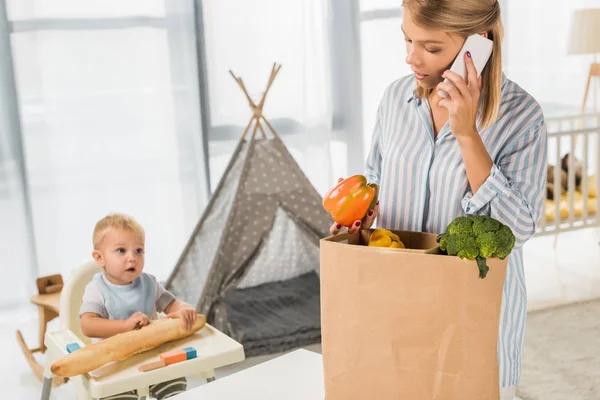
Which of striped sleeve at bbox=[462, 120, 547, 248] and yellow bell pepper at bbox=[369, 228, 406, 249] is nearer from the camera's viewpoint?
yellow bell pepper at bbox=[369, 228, 406, 249]

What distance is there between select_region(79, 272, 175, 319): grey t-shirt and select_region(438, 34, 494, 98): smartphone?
3.92 ft

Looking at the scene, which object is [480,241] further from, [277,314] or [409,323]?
[277,314]

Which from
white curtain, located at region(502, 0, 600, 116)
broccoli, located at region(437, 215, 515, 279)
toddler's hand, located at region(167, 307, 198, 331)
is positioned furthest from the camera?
white curtain, located at region(502, 0, 600, 116)

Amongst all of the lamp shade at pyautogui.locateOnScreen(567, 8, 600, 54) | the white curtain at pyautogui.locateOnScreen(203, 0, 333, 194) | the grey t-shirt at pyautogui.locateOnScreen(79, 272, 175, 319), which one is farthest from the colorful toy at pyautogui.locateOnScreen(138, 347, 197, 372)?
the lamp shade at pyautogui.locateOnScreen(567, 8, 600, 54)

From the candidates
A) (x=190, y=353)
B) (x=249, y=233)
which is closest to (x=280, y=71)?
(x=249, y=233)

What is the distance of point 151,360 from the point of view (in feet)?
4.98

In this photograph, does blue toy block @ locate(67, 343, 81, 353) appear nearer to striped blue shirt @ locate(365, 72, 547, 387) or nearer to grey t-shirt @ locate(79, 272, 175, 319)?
grey t-shirt @ locate(79, 272, 175, 319)

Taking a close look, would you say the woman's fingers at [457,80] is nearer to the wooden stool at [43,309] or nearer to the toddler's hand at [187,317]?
the toddler's hand at [187,317]

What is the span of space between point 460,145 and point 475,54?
15cm

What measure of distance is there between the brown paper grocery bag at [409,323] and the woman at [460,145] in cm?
17

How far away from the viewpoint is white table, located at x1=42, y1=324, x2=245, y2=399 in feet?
4.65

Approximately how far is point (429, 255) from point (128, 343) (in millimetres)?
798

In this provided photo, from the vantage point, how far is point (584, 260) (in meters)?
4.29

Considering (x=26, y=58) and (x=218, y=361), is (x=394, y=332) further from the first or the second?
(x=26, y=58)
